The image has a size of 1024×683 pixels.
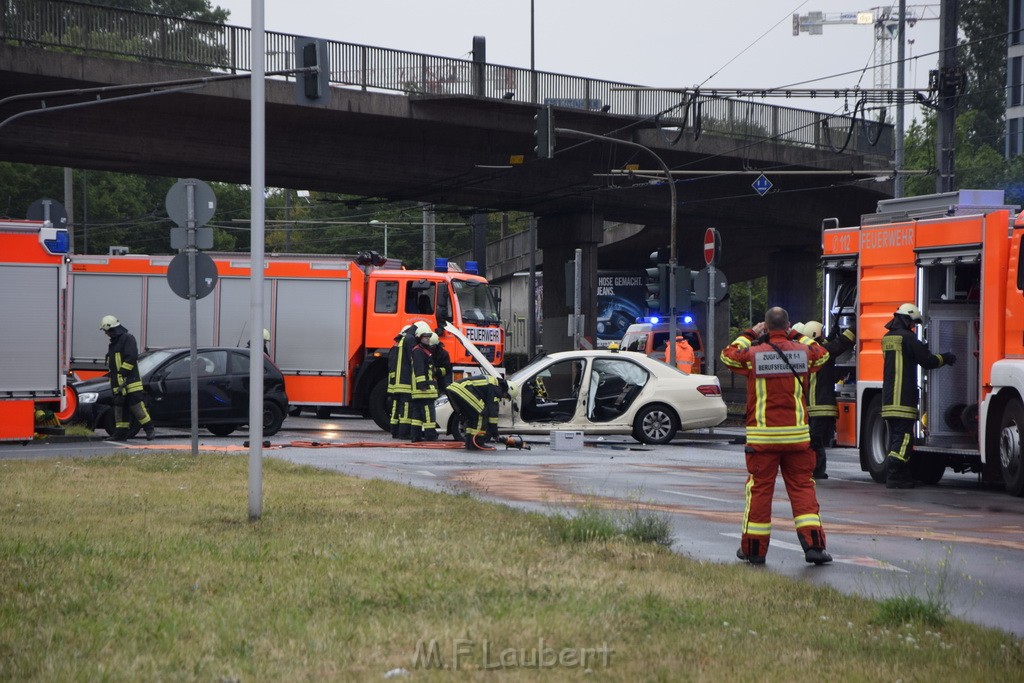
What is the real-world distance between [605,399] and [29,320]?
27.0 feet

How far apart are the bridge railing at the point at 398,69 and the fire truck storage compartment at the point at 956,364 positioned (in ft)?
58.0

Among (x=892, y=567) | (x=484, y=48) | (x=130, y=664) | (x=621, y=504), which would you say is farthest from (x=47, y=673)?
(x=484, y=48)

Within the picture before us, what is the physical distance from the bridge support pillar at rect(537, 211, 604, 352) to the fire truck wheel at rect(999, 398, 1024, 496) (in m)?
25.8

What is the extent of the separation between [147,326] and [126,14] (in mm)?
7495

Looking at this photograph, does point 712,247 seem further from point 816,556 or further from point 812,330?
point 816,556

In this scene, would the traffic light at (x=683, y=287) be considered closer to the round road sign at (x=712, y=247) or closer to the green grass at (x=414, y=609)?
the round road sign at (x=712, y=247)

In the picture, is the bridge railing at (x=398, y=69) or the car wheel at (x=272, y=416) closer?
the car wheel at (x=272, y=416)

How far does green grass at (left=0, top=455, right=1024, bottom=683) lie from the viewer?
551cm

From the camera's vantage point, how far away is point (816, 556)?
8.81 metres

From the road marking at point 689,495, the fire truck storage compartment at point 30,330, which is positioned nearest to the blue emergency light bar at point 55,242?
the fire truck storage compartment at point 30,330

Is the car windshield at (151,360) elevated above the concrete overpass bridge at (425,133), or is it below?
below

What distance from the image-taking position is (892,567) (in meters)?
8.83

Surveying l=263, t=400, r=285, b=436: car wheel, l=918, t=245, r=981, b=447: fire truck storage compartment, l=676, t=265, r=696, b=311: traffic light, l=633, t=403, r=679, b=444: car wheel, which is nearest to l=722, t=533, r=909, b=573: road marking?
l=918, t=245, r=981, b=447: fire truck storage compartment

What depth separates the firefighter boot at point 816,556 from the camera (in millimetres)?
8812
